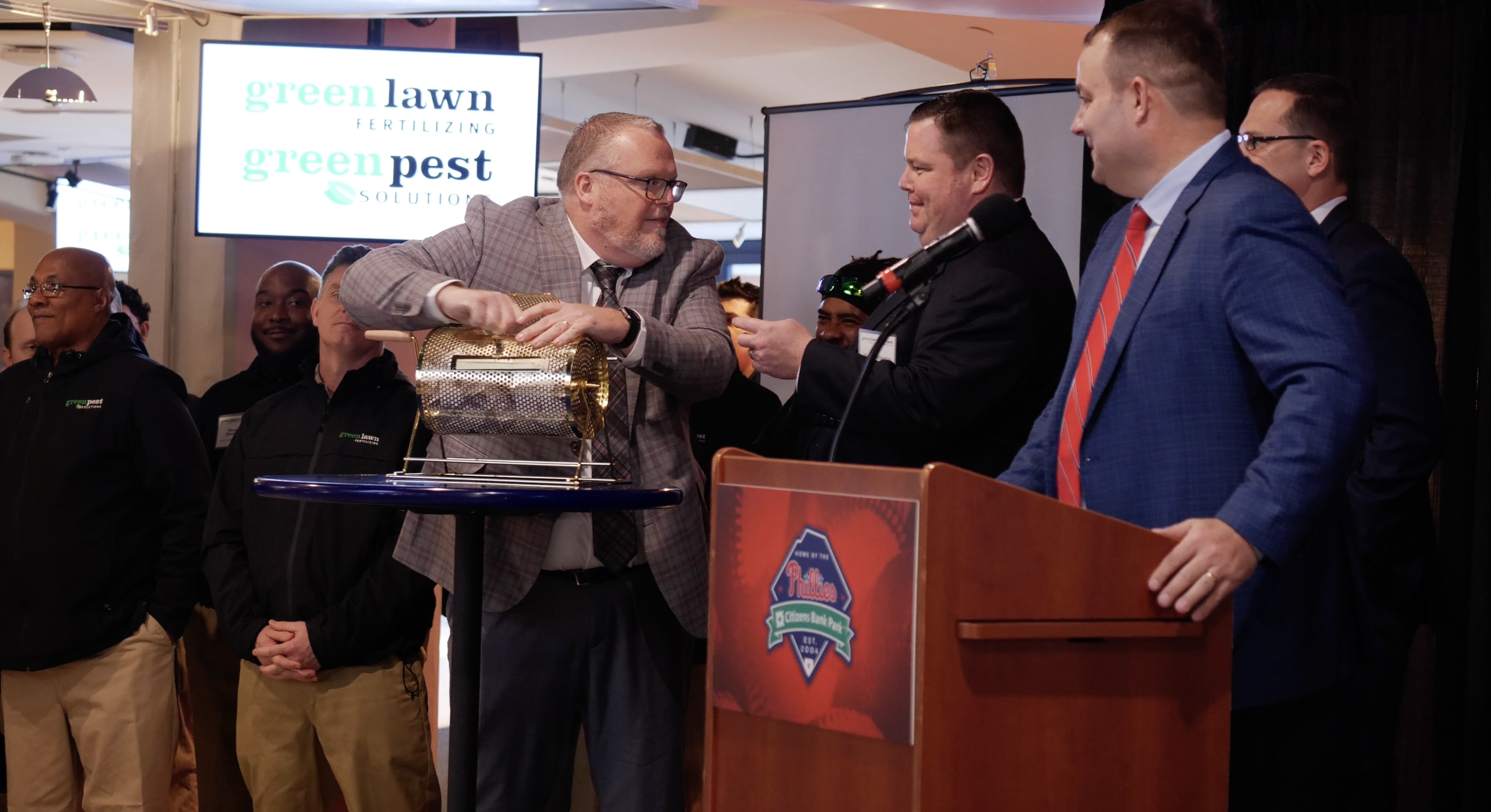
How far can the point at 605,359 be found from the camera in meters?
2.17

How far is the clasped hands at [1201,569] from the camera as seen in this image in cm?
161

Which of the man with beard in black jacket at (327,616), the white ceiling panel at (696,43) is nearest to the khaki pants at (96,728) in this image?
the man with beard in black jacket at (327,616)

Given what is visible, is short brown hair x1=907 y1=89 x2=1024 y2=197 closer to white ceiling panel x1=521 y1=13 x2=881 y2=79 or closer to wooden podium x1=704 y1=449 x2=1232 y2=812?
wooden podium x1=704 y1=449 x2=1232 y2=812

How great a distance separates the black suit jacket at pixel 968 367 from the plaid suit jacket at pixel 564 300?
244mm

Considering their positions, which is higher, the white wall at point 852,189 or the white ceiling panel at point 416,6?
the white ceiling panel at point 416,6

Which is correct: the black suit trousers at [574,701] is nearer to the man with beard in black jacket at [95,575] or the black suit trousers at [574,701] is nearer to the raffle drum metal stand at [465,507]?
the raffle drum metal stand at [465,507]

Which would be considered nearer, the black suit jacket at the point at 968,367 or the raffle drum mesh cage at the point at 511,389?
the raffle drum mesh cage at the point at 511,389

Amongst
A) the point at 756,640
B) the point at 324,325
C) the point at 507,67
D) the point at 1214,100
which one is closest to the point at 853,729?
the point at 756,640

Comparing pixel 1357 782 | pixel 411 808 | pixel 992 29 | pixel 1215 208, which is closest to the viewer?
pixel 1215 208

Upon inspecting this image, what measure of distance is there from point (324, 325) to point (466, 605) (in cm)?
166

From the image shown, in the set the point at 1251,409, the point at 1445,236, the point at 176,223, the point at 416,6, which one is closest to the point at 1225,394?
the point at 1251,409

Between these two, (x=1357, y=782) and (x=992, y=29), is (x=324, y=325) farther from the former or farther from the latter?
(x=992, y=29)

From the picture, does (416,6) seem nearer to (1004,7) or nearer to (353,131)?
(353,131)

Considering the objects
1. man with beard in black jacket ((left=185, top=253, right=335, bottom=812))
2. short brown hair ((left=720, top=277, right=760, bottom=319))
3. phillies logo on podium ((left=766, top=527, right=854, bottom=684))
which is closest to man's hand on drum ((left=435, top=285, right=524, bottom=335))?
phillies logo on podium ((left=766, top=527, right=854, bottom=684))
